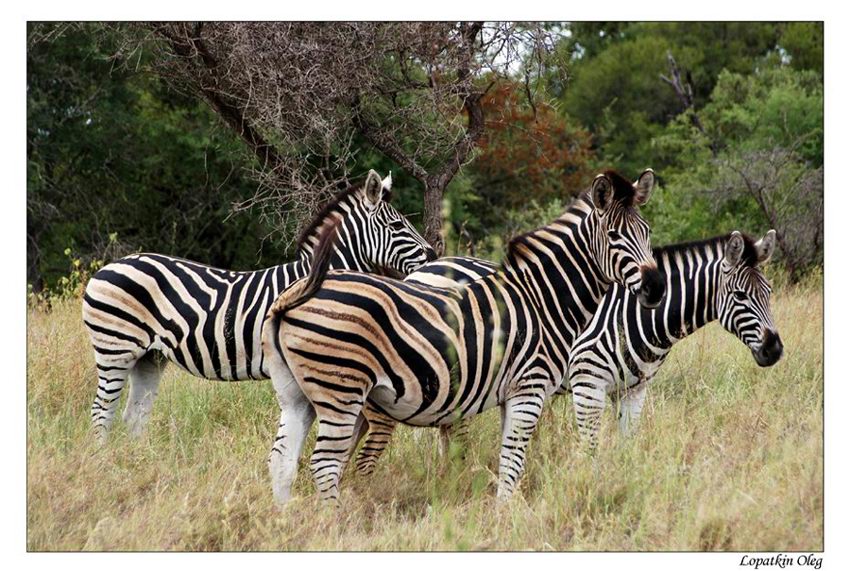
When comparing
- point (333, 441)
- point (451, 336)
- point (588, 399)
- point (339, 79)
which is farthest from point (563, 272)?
point (339, 79)

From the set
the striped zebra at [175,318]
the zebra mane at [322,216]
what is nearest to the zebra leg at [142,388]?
the striped zebra at [175,318]

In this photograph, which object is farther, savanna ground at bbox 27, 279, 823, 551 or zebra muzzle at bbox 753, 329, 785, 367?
zebra muzzle at bbox 753, 329, 785, 367

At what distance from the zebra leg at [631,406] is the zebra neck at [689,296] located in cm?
40

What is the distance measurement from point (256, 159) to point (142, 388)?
13.7ft

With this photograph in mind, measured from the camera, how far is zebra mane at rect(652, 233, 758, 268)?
20.3 feet

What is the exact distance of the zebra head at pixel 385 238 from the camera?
682 centimetres

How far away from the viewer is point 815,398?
709cm

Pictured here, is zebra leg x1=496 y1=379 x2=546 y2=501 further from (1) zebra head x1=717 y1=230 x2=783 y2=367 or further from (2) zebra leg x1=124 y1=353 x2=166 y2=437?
(2) zebra leg x1=124 y1=353 x2=166 y2=437

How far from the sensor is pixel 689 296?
6297 millimetres

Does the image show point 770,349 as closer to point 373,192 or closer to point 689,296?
point 689,296

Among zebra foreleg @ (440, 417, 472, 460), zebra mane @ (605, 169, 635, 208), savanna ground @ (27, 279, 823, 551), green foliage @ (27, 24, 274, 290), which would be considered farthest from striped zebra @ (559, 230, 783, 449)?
green foliage @ (27, 24, 274, 290)

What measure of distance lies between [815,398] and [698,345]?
1745 millimetres

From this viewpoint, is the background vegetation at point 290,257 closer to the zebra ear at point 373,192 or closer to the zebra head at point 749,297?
the zebra head at point 749,297

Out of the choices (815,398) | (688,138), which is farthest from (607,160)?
(815,398)
